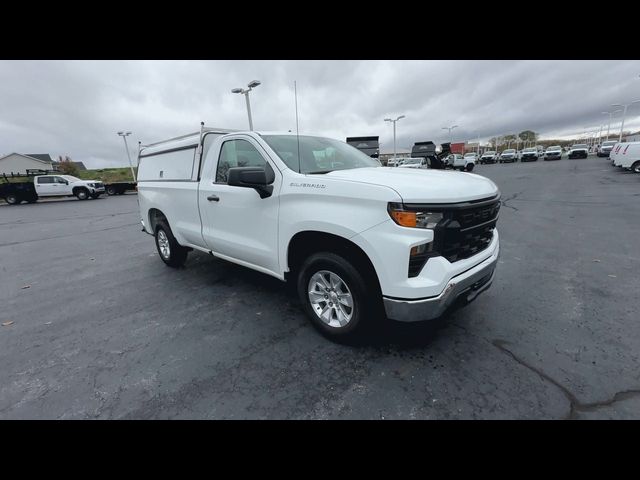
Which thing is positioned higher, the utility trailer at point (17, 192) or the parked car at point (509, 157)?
the parked car at point (509, 157)

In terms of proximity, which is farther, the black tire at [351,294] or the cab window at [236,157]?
the cab window at [236,157]

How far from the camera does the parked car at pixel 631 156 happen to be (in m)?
16.2

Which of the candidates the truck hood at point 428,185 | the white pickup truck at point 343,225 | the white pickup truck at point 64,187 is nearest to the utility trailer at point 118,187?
the white pickup truck at point 64,187

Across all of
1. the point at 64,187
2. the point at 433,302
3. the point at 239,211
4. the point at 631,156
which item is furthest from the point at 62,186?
the point at 631,156

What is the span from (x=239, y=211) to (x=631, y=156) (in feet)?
74.9

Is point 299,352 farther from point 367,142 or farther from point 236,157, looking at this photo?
point 367,142

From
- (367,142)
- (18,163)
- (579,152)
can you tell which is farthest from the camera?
(18,163)

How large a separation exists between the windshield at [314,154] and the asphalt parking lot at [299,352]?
167cm

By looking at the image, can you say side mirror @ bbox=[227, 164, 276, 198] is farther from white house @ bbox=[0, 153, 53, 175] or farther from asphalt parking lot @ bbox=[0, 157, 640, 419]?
white house @ bbox=[0, 153, 53, 175]

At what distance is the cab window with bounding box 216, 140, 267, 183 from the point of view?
334cm

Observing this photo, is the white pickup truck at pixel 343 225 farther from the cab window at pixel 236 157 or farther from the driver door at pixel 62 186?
the driver door at pixel 62 186

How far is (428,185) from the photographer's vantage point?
2336mm
